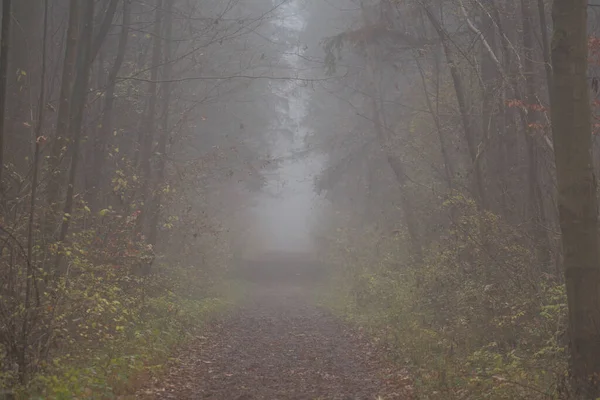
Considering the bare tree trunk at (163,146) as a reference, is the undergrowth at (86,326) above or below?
below

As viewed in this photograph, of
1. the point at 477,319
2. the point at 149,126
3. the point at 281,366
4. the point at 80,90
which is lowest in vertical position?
the point at 281,366

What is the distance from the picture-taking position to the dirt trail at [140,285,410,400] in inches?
316

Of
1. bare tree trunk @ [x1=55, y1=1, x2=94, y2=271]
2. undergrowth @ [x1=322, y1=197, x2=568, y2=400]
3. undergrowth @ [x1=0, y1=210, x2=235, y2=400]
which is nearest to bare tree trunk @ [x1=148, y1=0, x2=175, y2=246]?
undergrowth @ [x1=0, y1=210, x2=235, y2=400]

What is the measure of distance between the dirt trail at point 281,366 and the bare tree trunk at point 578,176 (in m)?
2.67

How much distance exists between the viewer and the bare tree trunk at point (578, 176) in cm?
550

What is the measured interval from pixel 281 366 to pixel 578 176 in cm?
618

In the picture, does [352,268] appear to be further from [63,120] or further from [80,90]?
[63,120]

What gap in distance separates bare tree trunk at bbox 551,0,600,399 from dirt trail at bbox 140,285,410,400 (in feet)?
8.77

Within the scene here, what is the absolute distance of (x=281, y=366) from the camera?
991 cm

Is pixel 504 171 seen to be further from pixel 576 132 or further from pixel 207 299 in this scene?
pixel 207 299

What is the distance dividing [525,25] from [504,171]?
3919mm

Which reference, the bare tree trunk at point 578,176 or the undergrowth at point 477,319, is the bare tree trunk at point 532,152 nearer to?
the undergrowth at point 477,319

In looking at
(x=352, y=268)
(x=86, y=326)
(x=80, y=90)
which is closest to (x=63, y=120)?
(x=80, y=90)

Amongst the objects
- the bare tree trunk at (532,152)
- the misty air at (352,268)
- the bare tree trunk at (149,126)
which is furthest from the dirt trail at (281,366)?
the bare tree trunk at (149,126)
